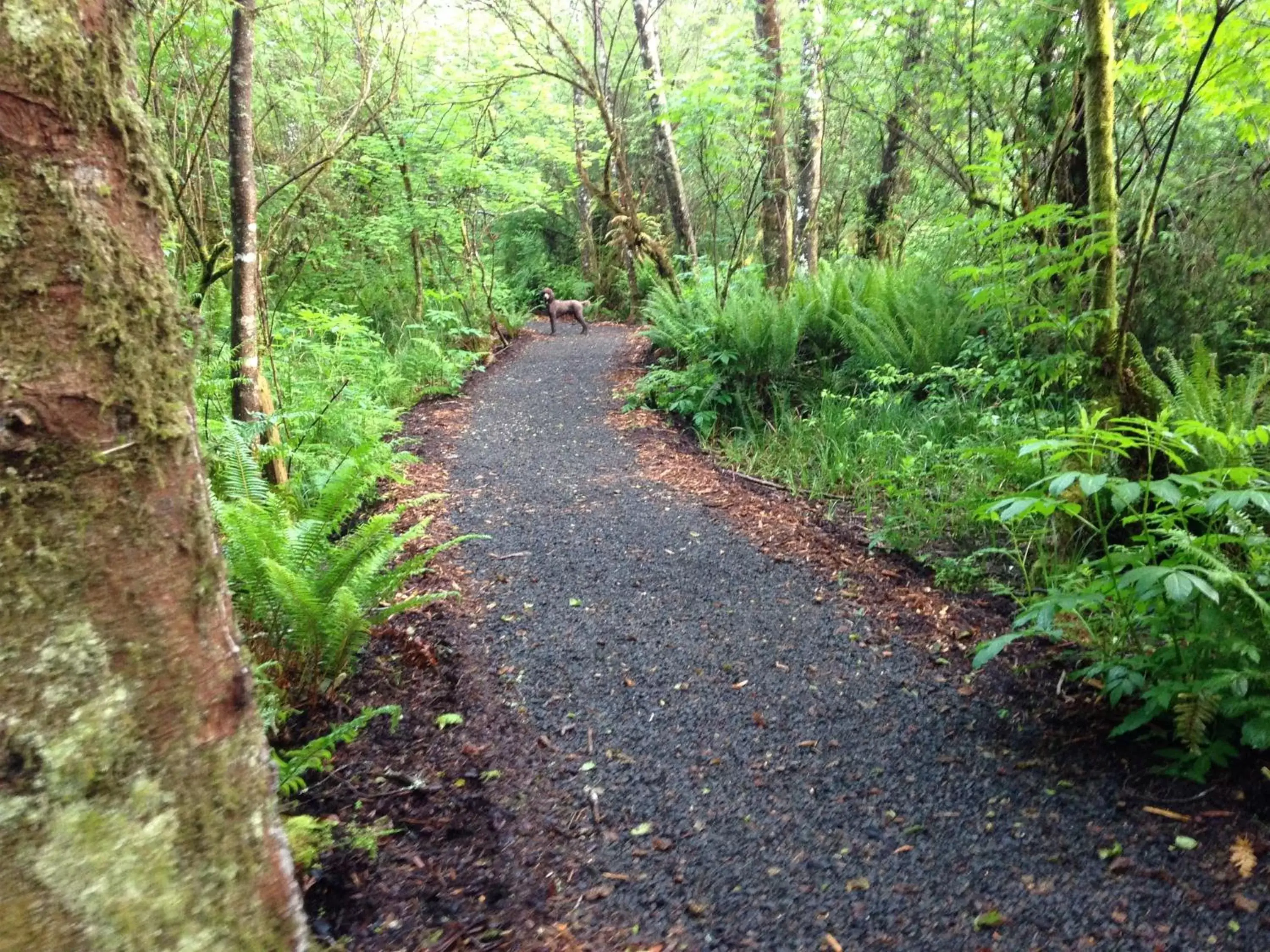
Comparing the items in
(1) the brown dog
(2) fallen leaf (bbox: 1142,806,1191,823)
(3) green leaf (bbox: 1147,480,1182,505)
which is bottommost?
(2) fallen leaf (bbox: 1142,806,1191,823)

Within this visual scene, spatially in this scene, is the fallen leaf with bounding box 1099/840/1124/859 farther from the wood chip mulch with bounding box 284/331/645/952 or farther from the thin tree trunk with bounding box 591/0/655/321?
the thin tree trunk with bounding box 591/0/655/321

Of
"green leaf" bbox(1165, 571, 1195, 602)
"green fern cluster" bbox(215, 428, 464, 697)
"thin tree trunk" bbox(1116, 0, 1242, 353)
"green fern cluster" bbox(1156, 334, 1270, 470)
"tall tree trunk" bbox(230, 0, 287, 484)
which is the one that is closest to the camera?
"green leaf" bbox(1165, 571, 1195, 602)

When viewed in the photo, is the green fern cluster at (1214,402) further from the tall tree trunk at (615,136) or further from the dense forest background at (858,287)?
the tall tree trunk at (615,136)

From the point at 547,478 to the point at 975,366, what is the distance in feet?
12.7

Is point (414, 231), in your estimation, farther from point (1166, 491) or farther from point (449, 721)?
point (1166, 491)

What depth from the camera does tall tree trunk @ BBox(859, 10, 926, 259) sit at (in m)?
7.09

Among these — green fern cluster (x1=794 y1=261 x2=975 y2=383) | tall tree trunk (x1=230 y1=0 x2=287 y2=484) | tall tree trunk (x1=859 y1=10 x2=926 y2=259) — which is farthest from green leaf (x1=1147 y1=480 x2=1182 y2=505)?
tall tree trunk (x1=859 y1=10 x2=926 y2=259)

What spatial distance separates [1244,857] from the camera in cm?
201

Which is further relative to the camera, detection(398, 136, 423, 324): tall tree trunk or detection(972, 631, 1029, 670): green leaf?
detection(398, 136, 423, 324): tall tree trunk

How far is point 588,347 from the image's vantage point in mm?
12805

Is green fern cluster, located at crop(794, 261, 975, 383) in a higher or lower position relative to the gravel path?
higher

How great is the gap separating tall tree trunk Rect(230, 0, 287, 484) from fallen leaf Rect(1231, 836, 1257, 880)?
4.82 meters

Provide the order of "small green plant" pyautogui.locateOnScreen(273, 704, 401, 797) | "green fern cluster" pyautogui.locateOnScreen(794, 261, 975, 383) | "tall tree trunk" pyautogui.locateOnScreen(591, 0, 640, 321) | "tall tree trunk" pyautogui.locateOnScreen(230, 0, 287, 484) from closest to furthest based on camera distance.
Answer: "small green plant" pyautogui.locateOnScreen(273, 704, 401, 797)
"tall tree trunk" pyautogui.locateOnScreen(230, 0, 287, 484)
"green fern cluster" pyautogui.locateOnScreen(794, 261, 975, 383)
"tall tree trunk" pyautogui.locateOnScreen(591, 0, 640, 321)

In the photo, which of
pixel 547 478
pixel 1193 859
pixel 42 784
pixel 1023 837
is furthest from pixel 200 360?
pixel 1193 859
